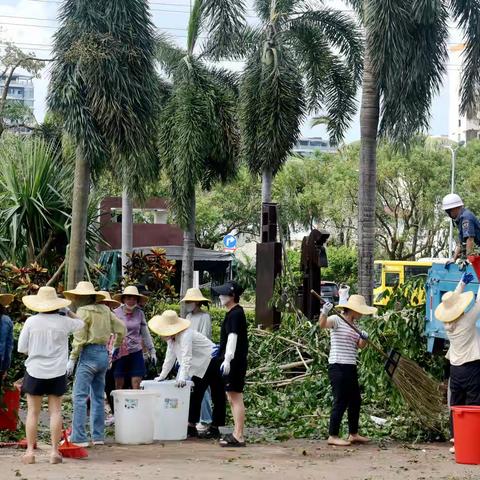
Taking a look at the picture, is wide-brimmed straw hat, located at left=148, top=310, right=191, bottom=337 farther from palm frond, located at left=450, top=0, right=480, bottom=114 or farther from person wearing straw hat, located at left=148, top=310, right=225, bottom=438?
palm frond, located at left=450, top=0, right=480, bottom=114

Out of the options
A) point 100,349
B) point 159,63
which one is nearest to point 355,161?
point 159,63

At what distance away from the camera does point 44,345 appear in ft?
30.8

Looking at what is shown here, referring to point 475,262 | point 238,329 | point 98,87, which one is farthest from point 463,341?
point 98,87

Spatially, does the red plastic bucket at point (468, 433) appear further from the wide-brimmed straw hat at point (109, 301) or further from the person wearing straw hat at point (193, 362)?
the wide-brimmed straw hat at point (109, 301)

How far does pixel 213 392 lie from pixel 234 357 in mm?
1011

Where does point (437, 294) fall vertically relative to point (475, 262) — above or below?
below

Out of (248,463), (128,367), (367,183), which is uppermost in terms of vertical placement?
(367,183)

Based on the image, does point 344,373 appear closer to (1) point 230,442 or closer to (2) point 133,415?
(1) point 230,442

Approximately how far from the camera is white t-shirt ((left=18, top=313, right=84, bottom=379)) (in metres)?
9.38

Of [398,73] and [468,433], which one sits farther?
[398,73]

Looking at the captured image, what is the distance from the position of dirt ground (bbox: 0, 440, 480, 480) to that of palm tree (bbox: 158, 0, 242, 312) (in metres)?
15.4

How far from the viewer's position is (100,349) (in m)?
10.4

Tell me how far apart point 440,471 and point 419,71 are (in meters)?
13.0

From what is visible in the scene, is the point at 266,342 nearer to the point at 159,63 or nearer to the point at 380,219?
the point at 159,63
